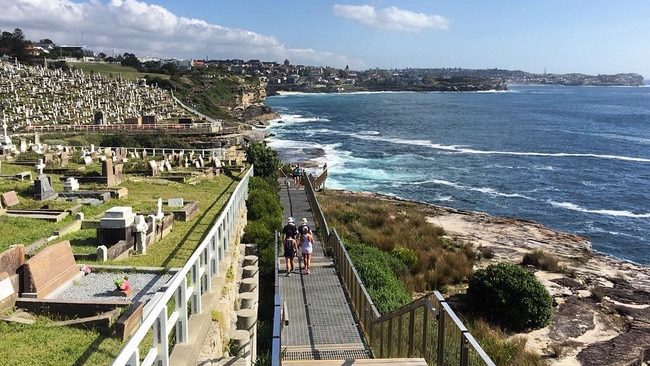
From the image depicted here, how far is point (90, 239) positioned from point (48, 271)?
4.17 metres

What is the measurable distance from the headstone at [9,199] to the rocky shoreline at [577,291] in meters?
15.2

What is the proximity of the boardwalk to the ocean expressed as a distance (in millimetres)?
22616

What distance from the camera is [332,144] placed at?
242ft

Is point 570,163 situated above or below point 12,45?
below

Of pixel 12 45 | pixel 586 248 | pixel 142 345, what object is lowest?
pixel 586 248

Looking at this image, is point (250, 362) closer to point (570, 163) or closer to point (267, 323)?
point (267, 323)

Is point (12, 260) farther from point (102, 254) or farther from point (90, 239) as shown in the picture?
point (90, 239)

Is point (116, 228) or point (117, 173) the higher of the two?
point (116, 228)

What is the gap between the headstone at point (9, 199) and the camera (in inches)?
600

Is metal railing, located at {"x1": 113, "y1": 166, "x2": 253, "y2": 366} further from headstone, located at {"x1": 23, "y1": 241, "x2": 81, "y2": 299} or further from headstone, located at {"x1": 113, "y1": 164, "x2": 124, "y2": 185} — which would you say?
headstone, located at {"x1": 113, "y1": 164, "x2": 124, "y2": 185}

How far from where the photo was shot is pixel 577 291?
20.4 m

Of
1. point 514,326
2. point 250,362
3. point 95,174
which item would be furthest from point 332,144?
point 250,362

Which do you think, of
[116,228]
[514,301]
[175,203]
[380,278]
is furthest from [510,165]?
[116,228]

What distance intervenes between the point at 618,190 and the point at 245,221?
39330mm
